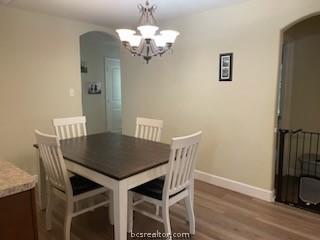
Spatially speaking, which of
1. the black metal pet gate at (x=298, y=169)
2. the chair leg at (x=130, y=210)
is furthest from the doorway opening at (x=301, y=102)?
the chair leg at (x=130, y=210)

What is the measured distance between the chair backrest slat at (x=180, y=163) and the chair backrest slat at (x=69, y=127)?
1663 millimetres

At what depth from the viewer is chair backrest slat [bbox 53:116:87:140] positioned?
304 centimetres

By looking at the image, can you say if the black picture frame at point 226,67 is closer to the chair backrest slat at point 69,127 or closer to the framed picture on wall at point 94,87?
the chair backrest slat at point 69,127

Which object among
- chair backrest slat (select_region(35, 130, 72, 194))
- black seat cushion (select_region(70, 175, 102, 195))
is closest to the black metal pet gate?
black seat cushion (select_region(70, 175, 102, 195))

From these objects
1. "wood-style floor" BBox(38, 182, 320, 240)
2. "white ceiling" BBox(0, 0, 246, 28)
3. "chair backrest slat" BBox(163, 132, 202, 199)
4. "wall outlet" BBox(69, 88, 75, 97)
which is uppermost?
"white ceiling" BBox(0, 0, 246, 28)

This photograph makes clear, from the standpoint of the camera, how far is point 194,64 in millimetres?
3572

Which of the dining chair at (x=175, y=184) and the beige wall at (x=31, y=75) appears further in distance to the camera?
the beige wall at (x=31, y=75)

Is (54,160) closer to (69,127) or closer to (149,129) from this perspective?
(69,127)

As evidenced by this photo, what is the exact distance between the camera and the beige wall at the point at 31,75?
10.7 feet

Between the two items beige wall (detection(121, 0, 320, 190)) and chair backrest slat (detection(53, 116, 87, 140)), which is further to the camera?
chair backrest slat (detection(53, 116, 87, 140))

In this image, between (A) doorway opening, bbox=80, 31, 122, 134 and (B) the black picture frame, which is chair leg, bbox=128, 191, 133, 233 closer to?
(B) the black picture frame

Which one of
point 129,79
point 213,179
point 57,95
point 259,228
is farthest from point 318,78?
point 57,95

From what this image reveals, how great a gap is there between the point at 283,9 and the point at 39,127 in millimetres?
3491

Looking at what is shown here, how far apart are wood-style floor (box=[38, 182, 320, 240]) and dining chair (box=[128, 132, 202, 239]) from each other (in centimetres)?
27
